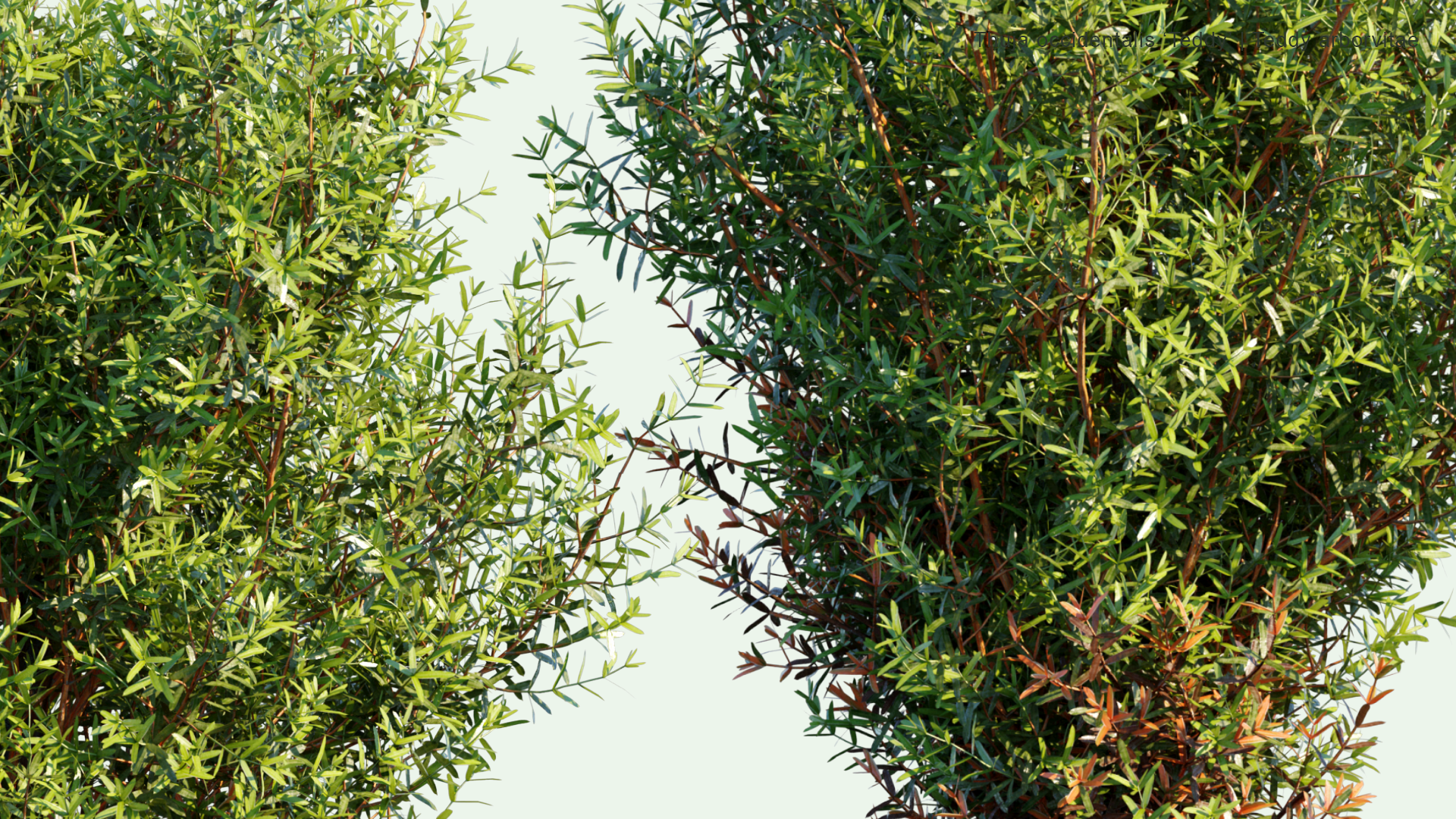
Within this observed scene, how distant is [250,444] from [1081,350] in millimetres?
1979

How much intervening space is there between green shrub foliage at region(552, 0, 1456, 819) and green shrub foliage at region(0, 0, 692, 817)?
0.57 meters

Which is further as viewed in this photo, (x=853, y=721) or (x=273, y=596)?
(x=853, y=721)

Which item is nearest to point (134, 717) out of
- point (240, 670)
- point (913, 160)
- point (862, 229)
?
point (240, 670)

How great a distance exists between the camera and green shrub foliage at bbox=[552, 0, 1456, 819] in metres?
3.07

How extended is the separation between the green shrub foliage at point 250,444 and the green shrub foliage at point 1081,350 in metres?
0.57

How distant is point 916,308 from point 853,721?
1.06m

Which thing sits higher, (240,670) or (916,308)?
(916,308)

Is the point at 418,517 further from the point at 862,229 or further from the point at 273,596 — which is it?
the point at 862,229

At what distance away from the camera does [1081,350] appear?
9.86 ft

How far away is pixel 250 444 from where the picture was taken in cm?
336

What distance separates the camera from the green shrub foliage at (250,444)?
10.2ft

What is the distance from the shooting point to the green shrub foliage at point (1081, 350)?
307 centimetres

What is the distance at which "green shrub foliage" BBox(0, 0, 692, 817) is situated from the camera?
3123mm

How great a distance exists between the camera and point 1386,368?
3.15 m
